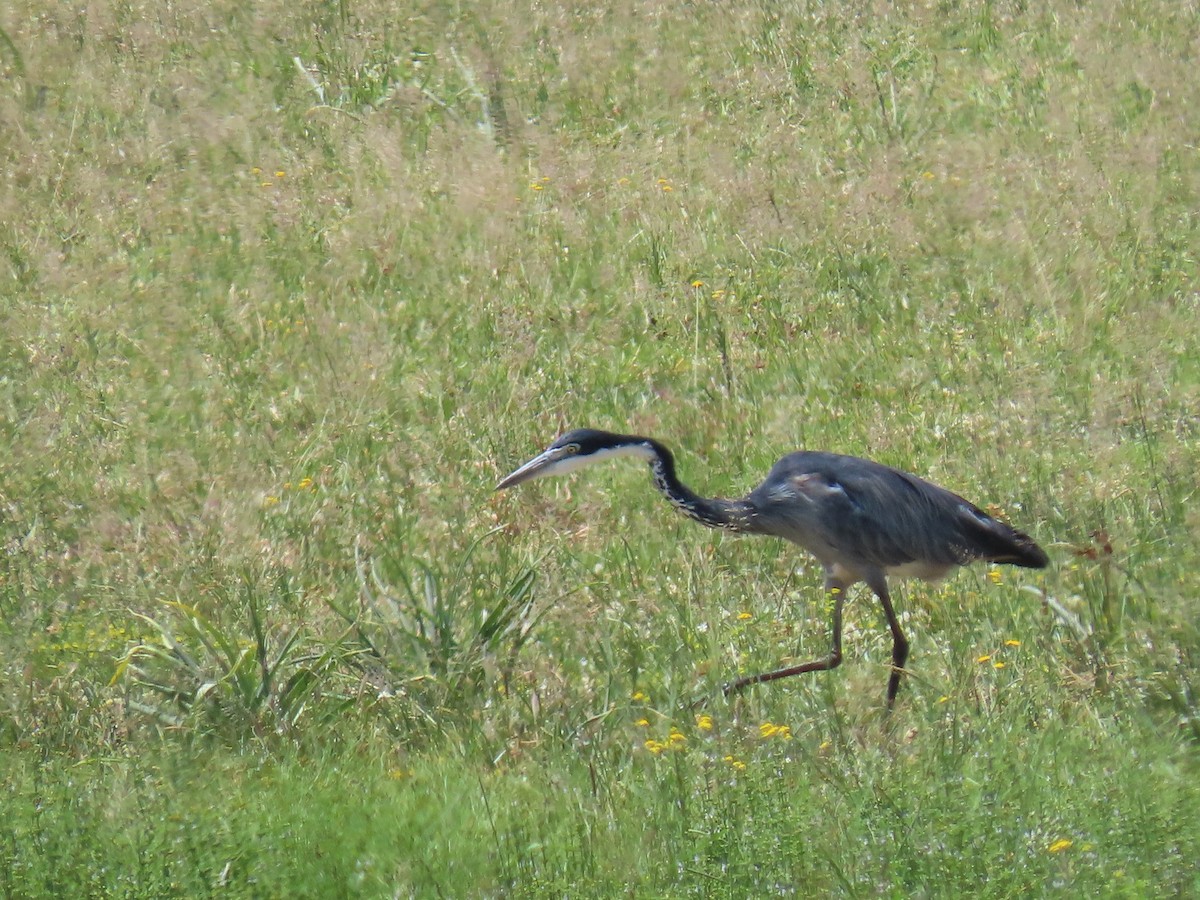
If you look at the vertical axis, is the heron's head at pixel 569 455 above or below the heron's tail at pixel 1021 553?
above

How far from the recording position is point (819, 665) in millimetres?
6160

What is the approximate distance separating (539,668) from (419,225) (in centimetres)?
478

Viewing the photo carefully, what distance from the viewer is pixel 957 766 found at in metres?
4.71

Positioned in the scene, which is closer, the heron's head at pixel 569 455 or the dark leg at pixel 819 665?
the dark leg at pixel 819 665

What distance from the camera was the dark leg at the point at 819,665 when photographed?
19.0 ft

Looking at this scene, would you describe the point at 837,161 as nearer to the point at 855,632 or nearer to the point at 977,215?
the point at 977,215

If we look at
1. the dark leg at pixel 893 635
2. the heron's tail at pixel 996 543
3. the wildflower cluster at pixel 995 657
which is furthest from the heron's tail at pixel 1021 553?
the wildflower cluster at pixel 995 657

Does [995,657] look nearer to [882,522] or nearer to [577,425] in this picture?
[882,522]

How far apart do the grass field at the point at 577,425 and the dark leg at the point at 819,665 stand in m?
0.11

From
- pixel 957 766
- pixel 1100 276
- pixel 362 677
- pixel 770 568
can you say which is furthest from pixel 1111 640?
pixel 1100 276

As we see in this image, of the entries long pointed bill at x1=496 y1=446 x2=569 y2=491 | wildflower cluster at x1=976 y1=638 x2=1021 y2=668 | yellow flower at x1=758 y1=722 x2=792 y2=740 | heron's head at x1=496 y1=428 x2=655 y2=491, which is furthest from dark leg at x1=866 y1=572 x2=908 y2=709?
long pointed bill at x1=496 y1=446 x2=569 y2=491

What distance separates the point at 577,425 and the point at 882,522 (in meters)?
2.16

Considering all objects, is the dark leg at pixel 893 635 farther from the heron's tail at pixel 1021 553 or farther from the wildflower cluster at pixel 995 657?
the heron's tail at pixel 1021 553

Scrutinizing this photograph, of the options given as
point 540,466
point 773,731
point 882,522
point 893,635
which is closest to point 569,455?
point 540,466
